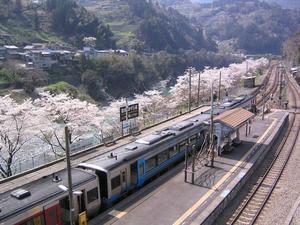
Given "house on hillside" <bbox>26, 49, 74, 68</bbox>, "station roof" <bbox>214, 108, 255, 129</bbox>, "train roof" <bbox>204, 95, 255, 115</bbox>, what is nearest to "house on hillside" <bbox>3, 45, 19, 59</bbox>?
"house on hillside" <bbox>26, 49, 74, 68</bbox>

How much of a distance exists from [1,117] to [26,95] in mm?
35478

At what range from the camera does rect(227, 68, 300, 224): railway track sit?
1631 centimetres

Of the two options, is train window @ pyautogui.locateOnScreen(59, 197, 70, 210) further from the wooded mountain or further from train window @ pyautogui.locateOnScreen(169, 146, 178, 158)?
the wooded mountain

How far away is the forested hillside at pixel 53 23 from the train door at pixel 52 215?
102m

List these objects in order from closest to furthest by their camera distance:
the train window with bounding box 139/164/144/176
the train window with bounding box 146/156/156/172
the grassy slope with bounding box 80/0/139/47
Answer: the train window with bounding box 139/164/144/176 → the train window with bounding box 146/156/156/172 → the grassy slope with bounding box 80/0/139/47

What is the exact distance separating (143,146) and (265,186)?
8.30 metres

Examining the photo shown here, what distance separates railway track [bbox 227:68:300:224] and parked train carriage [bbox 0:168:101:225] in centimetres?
709

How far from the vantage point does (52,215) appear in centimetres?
1298

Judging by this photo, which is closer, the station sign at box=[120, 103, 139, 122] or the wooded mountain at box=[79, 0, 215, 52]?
the station sign at box=[120, 103, 139, 122]

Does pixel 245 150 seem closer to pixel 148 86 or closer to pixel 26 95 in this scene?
pixel 26 95

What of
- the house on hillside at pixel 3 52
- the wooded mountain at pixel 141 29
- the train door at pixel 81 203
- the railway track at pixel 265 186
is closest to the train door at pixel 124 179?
the train door at pixel 81 203

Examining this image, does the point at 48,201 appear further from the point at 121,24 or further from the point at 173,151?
the point at 121,24

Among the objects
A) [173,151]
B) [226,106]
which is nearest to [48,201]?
[173,151]

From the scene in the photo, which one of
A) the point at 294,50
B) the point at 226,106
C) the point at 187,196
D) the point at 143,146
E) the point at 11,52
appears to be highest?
the point at 11,52
